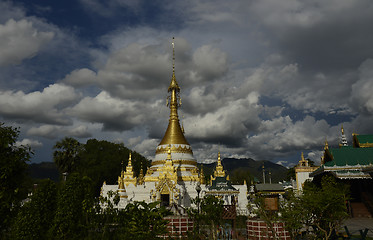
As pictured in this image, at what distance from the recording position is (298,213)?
15.6m

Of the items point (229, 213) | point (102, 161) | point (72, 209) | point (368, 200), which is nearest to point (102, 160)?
point (102, 161)

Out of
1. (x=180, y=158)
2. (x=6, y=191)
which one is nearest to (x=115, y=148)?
(x=180, y=158)

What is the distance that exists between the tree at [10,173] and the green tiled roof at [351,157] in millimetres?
30175

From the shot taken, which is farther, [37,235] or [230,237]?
[230,237]

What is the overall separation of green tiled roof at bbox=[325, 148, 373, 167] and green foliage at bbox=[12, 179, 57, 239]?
28528 mm

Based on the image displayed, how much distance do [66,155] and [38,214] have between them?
32.4 metres

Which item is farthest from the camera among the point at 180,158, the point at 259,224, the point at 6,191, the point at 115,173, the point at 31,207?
the point at 115,173

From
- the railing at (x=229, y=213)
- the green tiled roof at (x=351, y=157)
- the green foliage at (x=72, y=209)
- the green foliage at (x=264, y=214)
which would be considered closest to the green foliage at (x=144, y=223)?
the green foliage at (x=72, y=209)

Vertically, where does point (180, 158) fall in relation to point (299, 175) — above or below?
above

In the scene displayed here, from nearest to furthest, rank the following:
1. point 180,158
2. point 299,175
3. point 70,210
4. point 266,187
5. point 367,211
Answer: point 70,210 < point 367,211 < point 266,187 < point 299,175 < point 180,158

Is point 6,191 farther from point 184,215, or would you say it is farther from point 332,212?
point 332,212

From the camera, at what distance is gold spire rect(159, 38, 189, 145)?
52875 millimetres

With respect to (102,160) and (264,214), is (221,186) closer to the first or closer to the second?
(264,214)

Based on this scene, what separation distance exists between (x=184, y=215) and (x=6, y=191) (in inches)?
477
